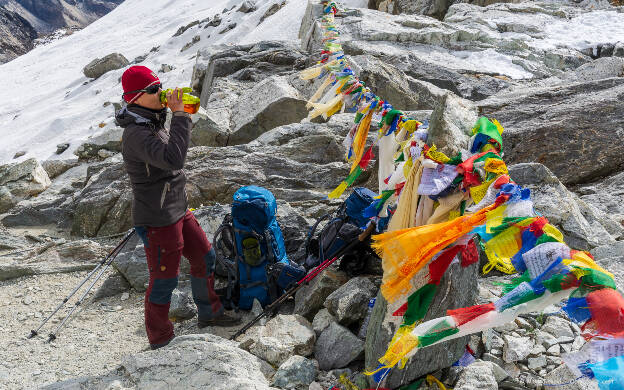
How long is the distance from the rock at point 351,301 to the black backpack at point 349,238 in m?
0.45

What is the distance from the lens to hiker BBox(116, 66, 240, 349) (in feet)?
12.6

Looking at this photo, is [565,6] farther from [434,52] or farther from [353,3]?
[353,3]

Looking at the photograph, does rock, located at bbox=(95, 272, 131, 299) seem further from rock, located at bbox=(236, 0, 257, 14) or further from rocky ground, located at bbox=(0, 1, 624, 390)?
rock, located at bbox=(236, 0, 257, 14)

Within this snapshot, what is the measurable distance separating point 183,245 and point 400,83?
7.54 m

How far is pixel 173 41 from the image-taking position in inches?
1206

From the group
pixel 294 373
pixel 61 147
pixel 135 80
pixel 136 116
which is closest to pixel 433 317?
pixel 294 373

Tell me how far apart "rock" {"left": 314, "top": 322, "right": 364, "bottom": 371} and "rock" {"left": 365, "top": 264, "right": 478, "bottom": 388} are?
0.43m

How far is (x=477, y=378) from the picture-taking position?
2986 mm

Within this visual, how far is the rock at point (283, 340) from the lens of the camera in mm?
3758

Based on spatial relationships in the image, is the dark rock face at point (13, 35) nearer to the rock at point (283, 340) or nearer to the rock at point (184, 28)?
the rock at point (184, 28)

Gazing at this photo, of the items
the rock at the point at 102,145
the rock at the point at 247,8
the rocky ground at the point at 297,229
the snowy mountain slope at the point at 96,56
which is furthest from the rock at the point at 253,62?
the rock at the point at 247,8

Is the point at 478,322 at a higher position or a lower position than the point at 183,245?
higher

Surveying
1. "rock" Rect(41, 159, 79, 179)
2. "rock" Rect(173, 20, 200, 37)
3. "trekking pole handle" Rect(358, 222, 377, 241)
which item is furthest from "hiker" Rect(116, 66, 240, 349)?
"rock" Rect(173, 20, 200, 37)

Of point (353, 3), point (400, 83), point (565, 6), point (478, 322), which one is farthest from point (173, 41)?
point (478, 322)
